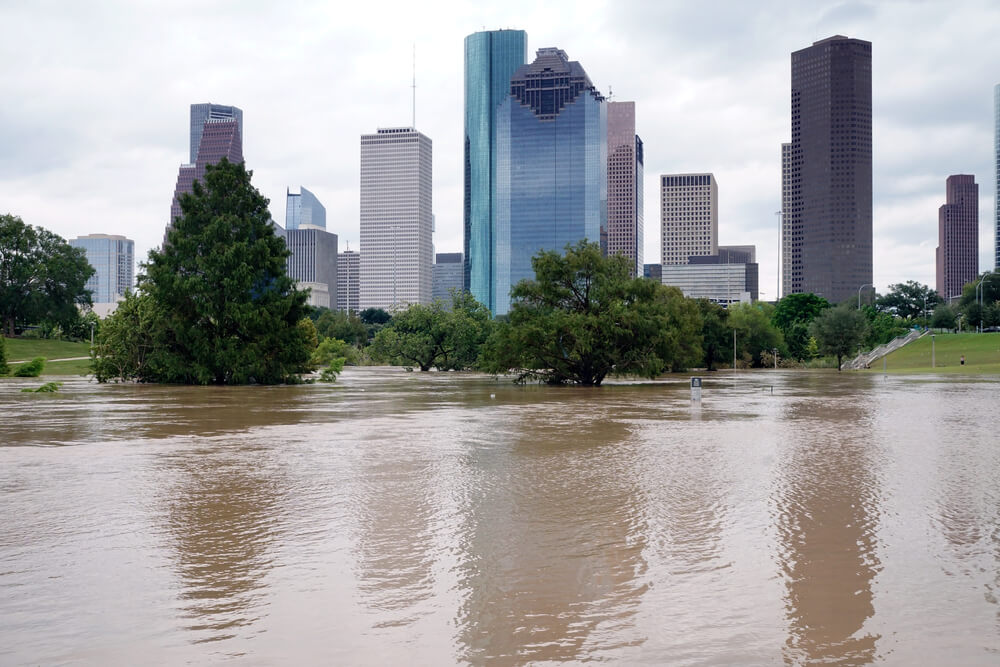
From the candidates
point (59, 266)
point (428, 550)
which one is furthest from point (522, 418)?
point (59, 266)

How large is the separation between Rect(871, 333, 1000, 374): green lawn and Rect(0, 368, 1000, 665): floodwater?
64.7 m

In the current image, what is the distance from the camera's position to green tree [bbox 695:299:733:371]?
92.4 metres

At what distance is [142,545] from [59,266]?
9307cm

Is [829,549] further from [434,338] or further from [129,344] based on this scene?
[434,338]

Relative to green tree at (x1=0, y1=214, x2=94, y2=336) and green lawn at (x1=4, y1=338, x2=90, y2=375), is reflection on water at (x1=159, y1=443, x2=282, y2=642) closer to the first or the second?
green lawn at (x1=4, y1=338, x2=90, y2=375)

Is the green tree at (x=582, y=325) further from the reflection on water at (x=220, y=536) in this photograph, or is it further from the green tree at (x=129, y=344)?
the reflection on water at (x=220, y=536)

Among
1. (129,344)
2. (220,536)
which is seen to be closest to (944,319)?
(129,344)

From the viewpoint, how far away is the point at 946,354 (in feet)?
269

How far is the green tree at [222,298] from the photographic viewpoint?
43281 mm

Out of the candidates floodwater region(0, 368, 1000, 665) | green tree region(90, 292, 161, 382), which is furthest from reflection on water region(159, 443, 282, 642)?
green tree region(90, 292, 161, 382)

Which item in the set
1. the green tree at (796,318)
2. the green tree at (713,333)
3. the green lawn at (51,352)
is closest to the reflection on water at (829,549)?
the green lawn at (51,352)

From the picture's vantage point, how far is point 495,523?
8375 mm

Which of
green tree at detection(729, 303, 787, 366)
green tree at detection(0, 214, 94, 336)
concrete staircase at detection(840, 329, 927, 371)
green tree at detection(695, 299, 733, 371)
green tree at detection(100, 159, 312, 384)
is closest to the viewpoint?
green tree at detection(100, 159, 312, 384)

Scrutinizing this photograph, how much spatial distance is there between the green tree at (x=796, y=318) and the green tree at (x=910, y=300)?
27476 mm
